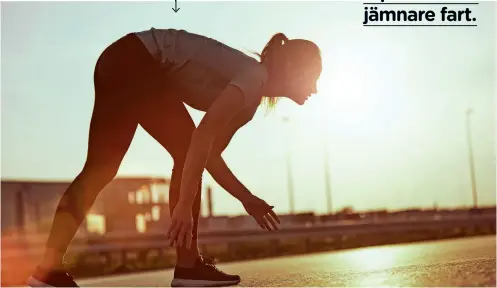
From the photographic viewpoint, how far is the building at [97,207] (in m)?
27.0

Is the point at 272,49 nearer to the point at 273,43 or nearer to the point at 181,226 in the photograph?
the point at 273,43

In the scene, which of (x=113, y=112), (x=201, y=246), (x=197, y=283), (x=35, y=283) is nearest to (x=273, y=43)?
(x=113, y=112)

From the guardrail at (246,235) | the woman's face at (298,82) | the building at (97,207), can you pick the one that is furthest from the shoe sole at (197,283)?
the building at (97,207)

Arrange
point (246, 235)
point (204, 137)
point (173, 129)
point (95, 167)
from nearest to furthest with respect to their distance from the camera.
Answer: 1. point (204, 137)
2. point (95, 167)
3. point (173, 129)
4. point (246, 235)

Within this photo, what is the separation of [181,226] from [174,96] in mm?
1040

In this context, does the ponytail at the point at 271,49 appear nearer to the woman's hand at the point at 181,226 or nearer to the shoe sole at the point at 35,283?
the woman's hand at the point at 181,226

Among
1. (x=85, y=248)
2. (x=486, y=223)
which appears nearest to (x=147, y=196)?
(x=486, y=223)

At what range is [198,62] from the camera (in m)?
5.02

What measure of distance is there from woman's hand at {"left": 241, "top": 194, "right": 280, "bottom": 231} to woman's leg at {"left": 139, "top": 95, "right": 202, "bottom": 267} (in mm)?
332

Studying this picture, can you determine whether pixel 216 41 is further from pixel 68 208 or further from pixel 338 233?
pixel 338 233

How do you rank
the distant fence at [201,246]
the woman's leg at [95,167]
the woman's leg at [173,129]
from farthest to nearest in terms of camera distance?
the distant fence at [201,246] → the woman's leg at [173,129] → the woman's leg at [95,167]

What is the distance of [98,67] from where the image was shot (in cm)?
527

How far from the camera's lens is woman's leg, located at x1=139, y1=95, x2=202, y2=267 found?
17.5 feet

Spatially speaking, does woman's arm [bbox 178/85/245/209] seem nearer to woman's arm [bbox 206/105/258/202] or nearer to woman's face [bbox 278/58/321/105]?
woman's face [bbox 278/58/321/105]
